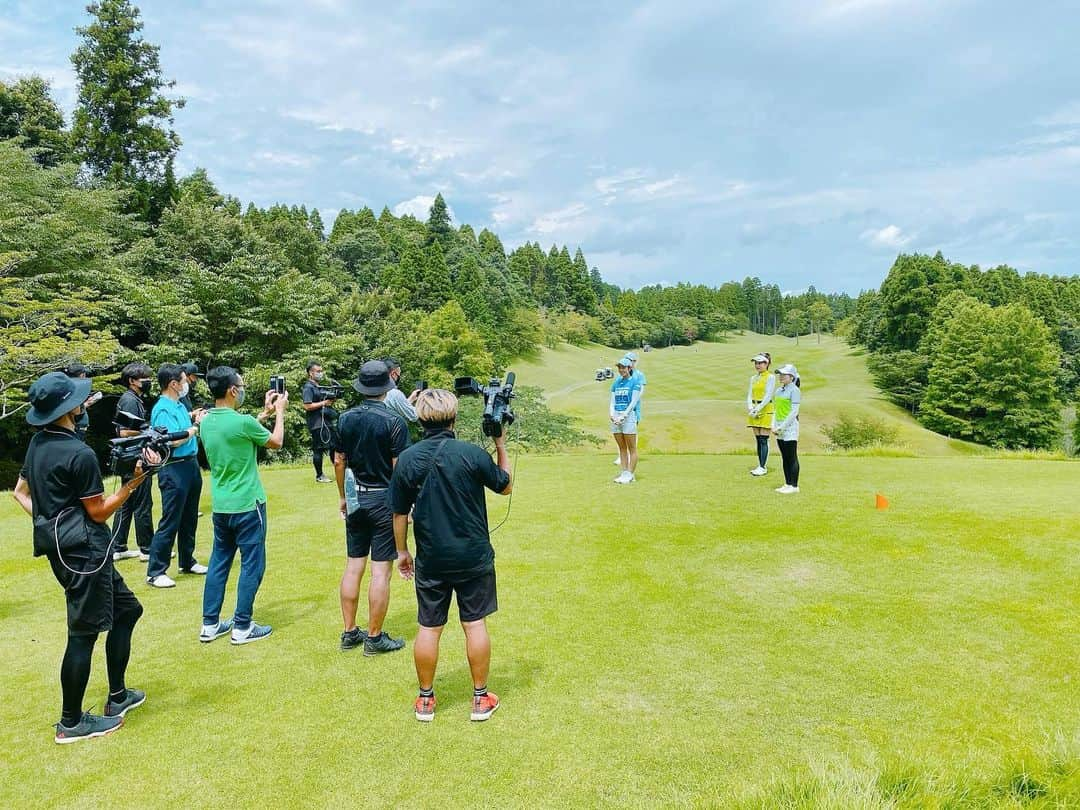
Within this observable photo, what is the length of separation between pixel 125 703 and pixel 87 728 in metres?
0.27

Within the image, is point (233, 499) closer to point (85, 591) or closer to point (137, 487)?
point (85, 591)

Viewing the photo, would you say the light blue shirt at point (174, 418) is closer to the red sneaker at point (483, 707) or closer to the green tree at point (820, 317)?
the red sneaker at point (483, 707)

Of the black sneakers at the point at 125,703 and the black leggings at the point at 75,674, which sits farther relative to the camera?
the black sneakers at the point at 125,703

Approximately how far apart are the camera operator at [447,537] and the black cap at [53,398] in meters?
2.07

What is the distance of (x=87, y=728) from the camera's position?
400 centimetres

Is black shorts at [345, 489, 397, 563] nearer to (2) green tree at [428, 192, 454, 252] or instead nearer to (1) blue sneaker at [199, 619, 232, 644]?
(1) blue sneaker at [199, 619, 232, 644]

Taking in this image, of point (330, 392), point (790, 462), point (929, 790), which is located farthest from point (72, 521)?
point (790, 462)

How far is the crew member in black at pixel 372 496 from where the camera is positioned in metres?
5.09

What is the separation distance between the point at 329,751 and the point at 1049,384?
61953mm

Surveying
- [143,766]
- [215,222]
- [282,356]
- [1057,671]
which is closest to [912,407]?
[282,356]

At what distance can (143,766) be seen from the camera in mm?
3717

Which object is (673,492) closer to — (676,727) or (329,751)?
(676,727)

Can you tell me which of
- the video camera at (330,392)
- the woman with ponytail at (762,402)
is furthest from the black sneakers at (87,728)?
the woman with ponytail at (762,402)

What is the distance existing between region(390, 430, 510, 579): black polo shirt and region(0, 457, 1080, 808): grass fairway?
1.04m
